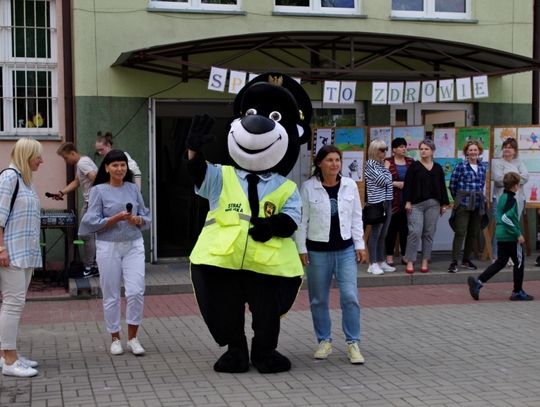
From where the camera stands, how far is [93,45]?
12258 millimetres

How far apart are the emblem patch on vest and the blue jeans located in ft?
2.32

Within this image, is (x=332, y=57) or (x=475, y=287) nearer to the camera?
(x=475, y=287)

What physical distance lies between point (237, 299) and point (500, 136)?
796 cm

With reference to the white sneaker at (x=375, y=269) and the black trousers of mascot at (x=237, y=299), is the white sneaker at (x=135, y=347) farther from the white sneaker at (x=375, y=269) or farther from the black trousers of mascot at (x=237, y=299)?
the white sneaker at (x=375, y=269)

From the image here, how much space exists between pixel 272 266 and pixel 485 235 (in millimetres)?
7357

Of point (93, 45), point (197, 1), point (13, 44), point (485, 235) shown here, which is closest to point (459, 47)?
point (485, 235)

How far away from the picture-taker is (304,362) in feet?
23.8

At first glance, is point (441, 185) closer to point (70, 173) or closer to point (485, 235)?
point (485, 235)

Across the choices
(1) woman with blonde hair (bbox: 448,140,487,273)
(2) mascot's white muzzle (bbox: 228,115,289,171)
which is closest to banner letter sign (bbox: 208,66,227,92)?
(1) woman with blonde hair (bbox: 448,140,487,273)

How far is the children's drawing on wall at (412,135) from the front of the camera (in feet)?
43.3

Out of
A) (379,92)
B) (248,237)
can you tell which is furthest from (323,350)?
(379,92)

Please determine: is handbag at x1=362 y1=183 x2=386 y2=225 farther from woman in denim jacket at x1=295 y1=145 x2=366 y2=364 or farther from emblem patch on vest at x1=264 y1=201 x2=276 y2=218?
emblem patch on vest at x1=264 y1=201 x2=276 y2=218

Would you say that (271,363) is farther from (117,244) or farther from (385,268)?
(385,268)

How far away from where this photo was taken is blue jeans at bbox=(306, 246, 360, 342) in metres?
7.12
